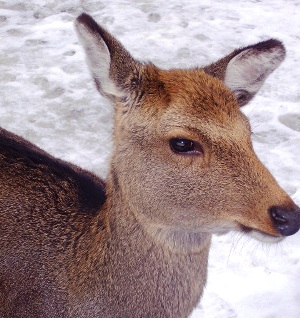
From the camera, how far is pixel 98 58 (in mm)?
3115

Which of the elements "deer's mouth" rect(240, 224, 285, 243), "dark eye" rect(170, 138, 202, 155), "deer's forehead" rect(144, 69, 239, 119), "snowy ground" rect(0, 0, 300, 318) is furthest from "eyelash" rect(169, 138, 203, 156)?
"snowy ground" rect(0, 0, 300, 318)

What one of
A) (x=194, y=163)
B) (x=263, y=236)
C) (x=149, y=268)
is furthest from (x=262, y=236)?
(x=149, y=268)

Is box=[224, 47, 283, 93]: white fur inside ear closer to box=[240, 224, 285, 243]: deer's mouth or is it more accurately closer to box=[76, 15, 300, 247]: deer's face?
box=[76, 15, 300, 247]: deer's face

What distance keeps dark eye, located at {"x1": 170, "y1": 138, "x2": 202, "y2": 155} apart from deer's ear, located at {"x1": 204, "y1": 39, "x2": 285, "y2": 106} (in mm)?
643

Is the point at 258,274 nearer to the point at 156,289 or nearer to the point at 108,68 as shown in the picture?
the point at 156,289

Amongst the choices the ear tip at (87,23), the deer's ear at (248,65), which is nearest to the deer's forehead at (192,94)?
the deer's ear at (248,65)

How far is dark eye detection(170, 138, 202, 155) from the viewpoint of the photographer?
9.36ft

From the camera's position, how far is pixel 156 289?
129 inches

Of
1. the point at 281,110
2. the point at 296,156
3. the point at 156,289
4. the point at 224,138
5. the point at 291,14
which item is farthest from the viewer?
the point at 291,14

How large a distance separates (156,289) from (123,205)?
47cm

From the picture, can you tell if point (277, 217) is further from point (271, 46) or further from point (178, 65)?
point (178, 65)

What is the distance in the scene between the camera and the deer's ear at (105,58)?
9.81 ft

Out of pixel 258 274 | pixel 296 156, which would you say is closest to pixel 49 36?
pixel 296 156

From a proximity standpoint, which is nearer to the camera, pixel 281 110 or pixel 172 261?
pixel 172 261
